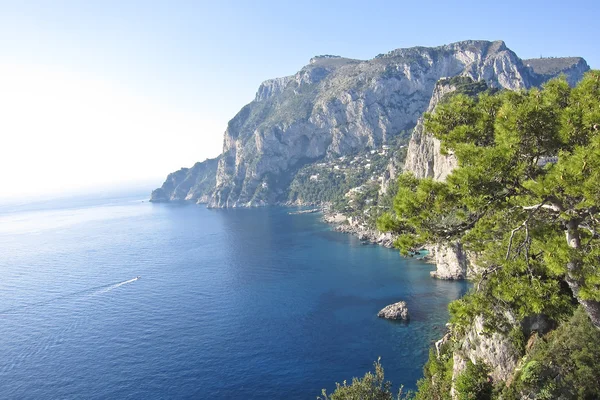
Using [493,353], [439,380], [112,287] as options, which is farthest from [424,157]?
[493,353]

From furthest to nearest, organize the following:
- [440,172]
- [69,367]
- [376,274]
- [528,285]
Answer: [440,172]
[376,274]
[69,367]
[528,285]

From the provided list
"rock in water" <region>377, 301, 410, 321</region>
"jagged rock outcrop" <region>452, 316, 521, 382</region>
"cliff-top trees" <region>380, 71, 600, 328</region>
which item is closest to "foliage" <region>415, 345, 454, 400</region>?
"jagged rock outcrop" <region>452, 316, 521, 382</region>

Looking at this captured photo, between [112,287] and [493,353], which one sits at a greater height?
[493,353]

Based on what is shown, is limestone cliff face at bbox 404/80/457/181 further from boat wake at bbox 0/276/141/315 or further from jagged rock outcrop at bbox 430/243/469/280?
boat wake at bbox 0/276/141/315

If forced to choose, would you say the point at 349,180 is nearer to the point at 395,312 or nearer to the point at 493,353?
the point at 395,312

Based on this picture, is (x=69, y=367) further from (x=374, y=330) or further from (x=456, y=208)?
(x=456, y=208)

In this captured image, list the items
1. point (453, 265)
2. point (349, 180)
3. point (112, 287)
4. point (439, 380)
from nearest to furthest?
1. point (439, 380)
2. point (453, 265)
3. point (112, 287)
4. point (349, 180)

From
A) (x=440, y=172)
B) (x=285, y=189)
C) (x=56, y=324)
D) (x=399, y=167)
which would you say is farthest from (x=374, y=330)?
(x=285, y=189)
